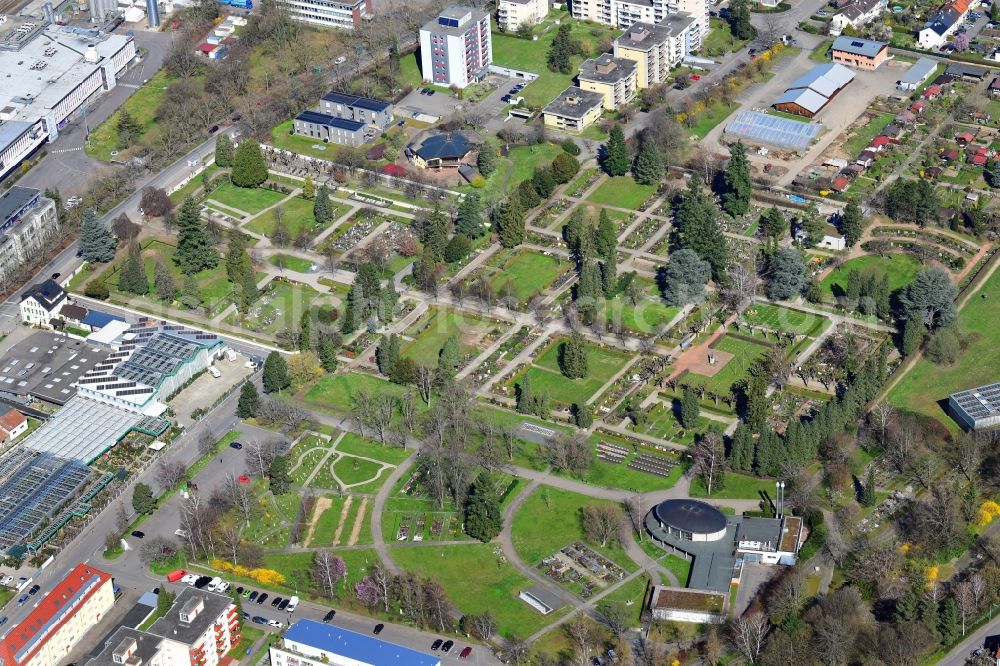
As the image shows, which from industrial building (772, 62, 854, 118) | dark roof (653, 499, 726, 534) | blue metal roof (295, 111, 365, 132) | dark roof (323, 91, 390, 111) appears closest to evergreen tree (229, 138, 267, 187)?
blue metal roof (295, 111, 365, 132)

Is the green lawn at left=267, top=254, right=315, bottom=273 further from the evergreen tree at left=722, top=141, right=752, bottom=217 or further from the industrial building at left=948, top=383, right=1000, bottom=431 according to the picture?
the industrial building at left=948, top=383, right=1000, bottom=431

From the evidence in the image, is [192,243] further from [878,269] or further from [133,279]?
[878,269]

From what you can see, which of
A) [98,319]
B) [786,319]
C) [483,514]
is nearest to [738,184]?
[786,319]

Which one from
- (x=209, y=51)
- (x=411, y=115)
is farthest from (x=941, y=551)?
(x=209, y=51)

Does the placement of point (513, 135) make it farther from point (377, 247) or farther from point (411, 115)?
point (377, 247)

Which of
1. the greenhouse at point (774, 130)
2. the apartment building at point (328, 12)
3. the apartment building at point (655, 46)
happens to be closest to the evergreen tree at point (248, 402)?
the greenhouse at point (774, 130)

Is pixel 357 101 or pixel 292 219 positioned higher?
pixel 357 101

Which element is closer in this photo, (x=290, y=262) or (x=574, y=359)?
(x=574, y=359)
